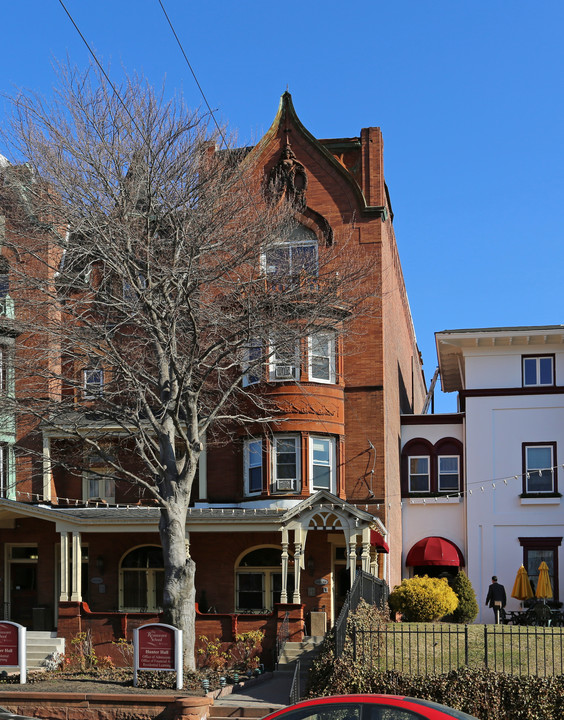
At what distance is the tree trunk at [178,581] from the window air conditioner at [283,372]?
8374 millimetres

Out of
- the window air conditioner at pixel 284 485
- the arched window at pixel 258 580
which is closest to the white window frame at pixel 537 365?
the window air conditioner at pixel 284 485

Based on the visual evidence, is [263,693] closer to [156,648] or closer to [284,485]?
[156,648]

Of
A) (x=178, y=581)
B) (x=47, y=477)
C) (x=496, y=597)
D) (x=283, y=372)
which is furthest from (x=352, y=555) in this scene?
(x=47, y=477)

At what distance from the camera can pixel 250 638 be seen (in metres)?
25.7

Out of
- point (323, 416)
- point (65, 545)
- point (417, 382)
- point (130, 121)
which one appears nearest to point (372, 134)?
point (323, 416)

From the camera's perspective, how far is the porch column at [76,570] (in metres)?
28.1

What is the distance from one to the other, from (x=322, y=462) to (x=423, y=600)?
575 cm

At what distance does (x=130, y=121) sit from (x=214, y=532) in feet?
41.7

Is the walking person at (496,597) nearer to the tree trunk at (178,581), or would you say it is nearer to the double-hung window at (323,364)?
the double-hung window at (323,364)

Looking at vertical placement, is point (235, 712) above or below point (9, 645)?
below

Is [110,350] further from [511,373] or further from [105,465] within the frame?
[511,373]

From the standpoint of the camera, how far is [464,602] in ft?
102

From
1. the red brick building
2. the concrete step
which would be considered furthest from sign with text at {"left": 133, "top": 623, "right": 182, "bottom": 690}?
the red brick building

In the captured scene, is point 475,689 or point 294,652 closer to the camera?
point 475,689
